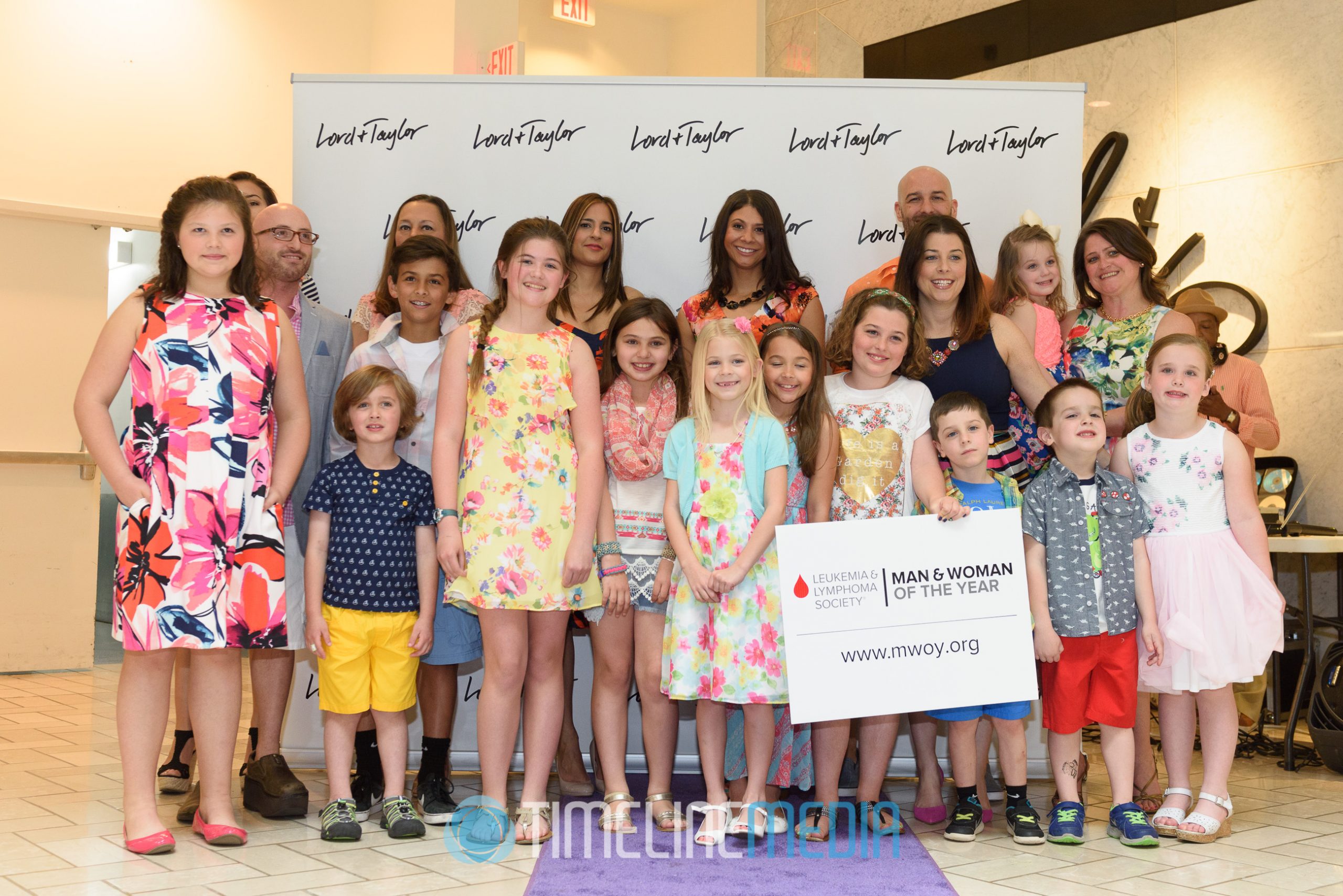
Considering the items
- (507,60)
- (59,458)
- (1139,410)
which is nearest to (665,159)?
(1139,410)

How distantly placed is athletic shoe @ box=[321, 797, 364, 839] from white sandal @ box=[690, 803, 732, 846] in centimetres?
86

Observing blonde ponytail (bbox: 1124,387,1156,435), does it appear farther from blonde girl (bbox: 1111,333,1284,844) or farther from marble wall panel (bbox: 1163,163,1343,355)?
marble wall panel (bbox: 1163,163,1343,355)

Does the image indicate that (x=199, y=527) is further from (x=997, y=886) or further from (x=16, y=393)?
(x=16, y=393)

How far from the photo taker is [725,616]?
2826 millimetres

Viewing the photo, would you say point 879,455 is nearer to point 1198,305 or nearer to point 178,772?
point 178,772

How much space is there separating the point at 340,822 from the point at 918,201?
251 centimetres

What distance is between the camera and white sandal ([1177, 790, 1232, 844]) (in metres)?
2.97

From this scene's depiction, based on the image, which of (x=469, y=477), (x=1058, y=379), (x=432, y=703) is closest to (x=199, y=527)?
(x=469, y=477)

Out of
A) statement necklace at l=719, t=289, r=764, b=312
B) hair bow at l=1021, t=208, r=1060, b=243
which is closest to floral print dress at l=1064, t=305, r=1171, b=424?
hair bow at l=1021, t=208, r=1060, b=243

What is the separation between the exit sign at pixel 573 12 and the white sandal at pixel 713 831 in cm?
687

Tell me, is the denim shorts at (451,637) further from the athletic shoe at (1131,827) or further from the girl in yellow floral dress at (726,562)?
the athletic shoe at (1131,827)

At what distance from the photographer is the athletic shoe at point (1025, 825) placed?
2.93 m

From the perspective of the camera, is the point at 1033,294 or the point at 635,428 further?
the point at 1033,294

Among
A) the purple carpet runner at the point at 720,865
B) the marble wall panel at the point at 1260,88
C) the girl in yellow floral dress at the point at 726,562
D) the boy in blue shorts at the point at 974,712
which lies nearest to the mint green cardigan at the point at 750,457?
the girl in yellow floral dress at the point at 726,562
